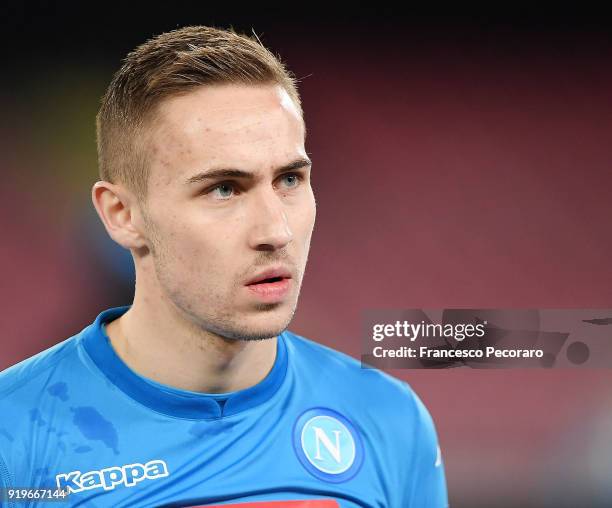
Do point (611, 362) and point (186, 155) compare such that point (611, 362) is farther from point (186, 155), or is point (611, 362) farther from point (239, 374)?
point (186, 155)

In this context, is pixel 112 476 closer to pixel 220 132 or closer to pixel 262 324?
pixel 262 324

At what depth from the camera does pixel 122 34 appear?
3.00 metres

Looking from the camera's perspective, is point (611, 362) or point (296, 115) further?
point (611, 362)

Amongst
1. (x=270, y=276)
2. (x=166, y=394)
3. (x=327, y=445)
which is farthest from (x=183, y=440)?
(x=270, y=276)

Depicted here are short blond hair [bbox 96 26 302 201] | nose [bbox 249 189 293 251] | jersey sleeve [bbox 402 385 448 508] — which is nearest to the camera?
nose [bbox 249 189 293 251]

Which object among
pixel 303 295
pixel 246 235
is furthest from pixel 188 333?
pixel 303 295

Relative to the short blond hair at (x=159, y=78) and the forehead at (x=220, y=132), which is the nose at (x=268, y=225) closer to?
the forehead at (x=220, y=132)

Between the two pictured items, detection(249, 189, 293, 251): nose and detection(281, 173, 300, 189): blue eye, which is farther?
detection(281, 173, 300, 189): blue eye

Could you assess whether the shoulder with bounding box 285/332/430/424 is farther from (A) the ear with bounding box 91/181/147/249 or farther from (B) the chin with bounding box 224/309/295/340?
(A) the ear with bounding box 91/181/147/249

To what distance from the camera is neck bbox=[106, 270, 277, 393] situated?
179 cm

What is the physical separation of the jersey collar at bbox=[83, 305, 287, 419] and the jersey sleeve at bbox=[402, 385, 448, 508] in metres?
0.40

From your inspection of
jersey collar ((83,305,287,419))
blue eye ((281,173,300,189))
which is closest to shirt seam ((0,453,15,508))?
jersey collar ((83,305,287,419))

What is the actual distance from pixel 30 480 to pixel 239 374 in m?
0.47

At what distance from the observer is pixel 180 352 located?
71.2 inches
